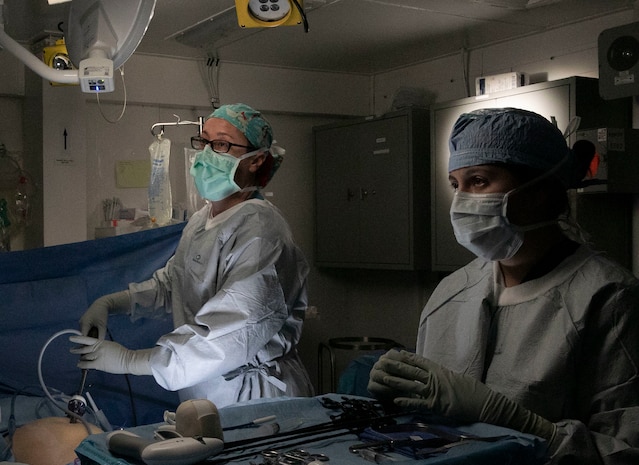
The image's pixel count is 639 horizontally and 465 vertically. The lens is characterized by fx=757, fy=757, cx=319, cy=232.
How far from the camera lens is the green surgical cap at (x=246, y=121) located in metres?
2.61

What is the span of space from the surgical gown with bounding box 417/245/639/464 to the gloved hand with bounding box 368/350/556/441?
7 centimetres

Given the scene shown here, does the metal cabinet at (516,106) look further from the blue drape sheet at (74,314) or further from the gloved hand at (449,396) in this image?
the gloved hand at (449,396)

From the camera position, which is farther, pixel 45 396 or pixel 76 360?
pixel 76 360

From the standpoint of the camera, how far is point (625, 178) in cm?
341

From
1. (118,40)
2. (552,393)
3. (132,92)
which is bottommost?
(552,393)

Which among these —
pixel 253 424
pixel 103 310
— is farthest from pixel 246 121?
pixel 253 424

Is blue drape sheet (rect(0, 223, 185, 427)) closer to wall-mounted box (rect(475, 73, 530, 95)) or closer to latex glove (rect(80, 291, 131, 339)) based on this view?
latex glove (rect(80, 291, 131, 339))

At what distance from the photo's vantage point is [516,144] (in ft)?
5.18

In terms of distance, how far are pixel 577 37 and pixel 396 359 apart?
3.10 meters

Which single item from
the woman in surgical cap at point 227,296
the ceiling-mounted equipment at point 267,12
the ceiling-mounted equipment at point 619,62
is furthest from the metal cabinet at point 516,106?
the woman in surgical cap at point 227,296

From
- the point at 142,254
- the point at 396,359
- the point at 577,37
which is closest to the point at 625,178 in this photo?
the point at 577,37

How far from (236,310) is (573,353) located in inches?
41.4

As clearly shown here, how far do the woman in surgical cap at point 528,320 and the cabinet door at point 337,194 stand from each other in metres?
3.16

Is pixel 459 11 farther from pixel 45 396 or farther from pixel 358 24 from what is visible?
pixel 45 396
